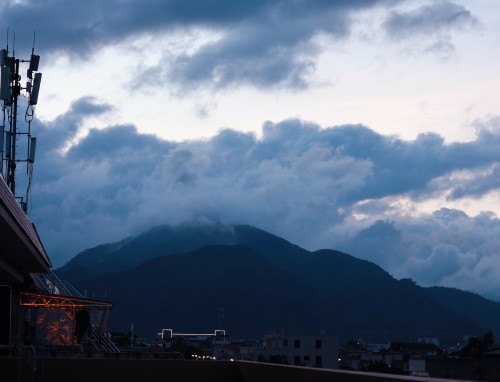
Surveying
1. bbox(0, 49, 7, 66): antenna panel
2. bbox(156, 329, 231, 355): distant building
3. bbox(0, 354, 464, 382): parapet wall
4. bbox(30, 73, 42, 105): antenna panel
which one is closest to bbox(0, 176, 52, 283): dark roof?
bbox(0, 354, 464, 382): parapet wall

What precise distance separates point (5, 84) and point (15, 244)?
1415 centimetres

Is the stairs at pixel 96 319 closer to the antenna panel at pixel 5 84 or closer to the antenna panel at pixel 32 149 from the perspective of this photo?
the antenna panel at pixel 32 149

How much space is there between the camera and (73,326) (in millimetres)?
40594

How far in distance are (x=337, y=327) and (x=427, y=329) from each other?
17645mm

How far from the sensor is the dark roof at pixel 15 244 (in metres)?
18.3

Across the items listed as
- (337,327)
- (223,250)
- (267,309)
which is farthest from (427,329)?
(223,250)

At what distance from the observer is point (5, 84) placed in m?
35.4

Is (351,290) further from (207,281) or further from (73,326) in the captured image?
(73,326)

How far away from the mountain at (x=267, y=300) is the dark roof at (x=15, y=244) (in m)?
93.7

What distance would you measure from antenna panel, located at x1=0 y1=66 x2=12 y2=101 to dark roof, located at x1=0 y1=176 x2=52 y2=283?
772 cm

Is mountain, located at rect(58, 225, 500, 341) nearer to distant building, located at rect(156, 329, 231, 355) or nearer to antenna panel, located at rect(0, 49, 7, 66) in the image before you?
distant building, located at rect(156, 329, 231, 355)

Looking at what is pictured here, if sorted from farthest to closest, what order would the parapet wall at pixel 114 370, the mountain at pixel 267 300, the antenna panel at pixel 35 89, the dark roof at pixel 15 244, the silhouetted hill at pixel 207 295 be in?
1. the mountain at pixel 267 300
2. the silhouetted hill at pixel 207 295
3. the antenna panel at pixel 35 89
4. the parapet wall at pixel 114 370
5. the dark roof at pixel 15 244

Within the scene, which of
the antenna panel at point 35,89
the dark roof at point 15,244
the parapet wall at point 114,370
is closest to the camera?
the dark roof at point 15,244

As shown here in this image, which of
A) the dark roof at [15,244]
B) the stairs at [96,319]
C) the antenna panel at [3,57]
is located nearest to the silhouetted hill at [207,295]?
the stairs at [96,319]
